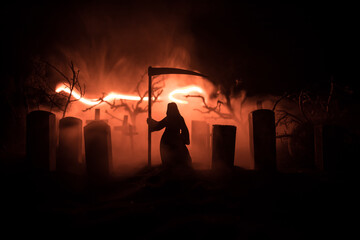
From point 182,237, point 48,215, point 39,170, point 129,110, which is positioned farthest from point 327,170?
point 129,110

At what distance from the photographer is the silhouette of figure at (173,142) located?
17.4ft

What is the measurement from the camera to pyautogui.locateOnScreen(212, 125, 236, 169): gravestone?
4875 mm

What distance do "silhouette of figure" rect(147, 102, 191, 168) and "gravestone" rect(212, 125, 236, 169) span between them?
771mm

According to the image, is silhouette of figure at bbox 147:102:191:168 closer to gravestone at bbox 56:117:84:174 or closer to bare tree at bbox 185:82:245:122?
gravestone at bbox 56:117:84:174

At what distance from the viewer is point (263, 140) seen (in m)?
4.94

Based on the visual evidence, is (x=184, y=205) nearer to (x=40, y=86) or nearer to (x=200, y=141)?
(x=200, y=141)

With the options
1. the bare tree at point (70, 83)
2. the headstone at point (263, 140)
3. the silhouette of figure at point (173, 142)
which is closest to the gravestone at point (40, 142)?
the silhouette of figure at point (173, 142)

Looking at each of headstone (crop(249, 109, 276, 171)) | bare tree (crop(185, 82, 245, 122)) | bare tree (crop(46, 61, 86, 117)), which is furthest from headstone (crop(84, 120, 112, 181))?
bare tree (crop(185, 82, 245, 122))

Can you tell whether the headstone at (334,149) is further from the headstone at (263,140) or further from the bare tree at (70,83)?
the bare tree at (70,83)

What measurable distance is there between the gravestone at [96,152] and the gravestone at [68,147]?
0.39 meters

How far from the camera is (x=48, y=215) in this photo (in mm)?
3041

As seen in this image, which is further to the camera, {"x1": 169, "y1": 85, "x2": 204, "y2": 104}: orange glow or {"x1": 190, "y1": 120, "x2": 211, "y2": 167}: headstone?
{"x1": 169, "y1": 85, "x2": 204, "y2": 104}: orange glow

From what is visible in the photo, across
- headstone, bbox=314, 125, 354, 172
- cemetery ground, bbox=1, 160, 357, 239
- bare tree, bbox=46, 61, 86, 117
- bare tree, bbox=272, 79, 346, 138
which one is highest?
bare tree, bbox=46, 61, 86, 117

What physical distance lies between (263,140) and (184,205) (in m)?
2.56
